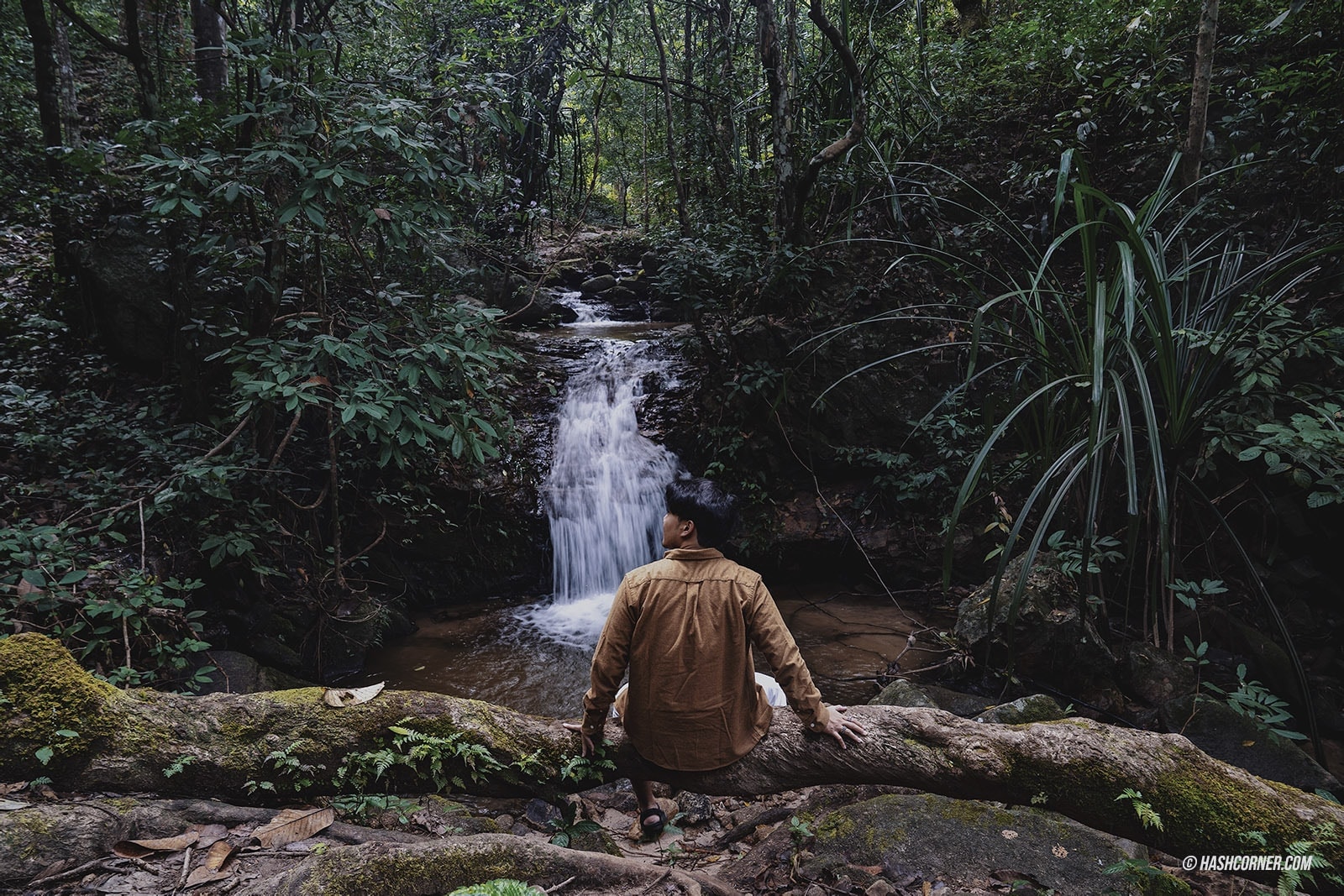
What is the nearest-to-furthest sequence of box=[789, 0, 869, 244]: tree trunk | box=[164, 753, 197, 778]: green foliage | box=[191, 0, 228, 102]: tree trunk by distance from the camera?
1. box=[164, 753, 197, 778]: green foliage
2. box=[789, 0, 869, 244]: tree trunk
3. box=[191, 0, 228, 102]: tree trunk

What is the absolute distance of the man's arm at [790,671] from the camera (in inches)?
75.4

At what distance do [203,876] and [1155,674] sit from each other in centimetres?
404

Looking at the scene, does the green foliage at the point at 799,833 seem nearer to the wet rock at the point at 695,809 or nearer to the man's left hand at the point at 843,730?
the man's left hand at the point at 843,730

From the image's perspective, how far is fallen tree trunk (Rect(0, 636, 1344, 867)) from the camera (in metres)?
1.79

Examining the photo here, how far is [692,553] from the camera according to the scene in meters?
2.03

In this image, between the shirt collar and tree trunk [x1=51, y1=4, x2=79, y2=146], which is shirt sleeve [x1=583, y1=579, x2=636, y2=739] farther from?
tree trunk [x1=51, y1=4, x2=79, y2=146]

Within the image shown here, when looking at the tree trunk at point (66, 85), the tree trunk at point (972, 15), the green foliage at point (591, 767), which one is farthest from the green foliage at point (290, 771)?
the tree trunk at point (972, 15)

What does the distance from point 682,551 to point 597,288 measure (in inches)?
394

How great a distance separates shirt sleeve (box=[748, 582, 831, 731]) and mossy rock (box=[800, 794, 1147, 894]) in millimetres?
530

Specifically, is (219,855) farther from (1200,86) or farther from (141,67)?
(1200,86)

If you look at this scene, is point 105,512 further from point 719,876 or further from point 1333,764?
point 1333,764

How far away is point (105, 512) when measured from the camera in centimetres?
346

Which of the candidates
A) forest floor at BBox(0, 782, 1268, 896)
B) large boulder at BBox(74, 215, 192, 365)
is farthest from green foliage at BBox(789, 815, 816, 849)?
large boulder at BBox(74, 215, 192, 365)

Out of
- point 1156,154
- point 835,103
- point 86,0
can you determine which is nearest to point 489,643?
point 835,103
